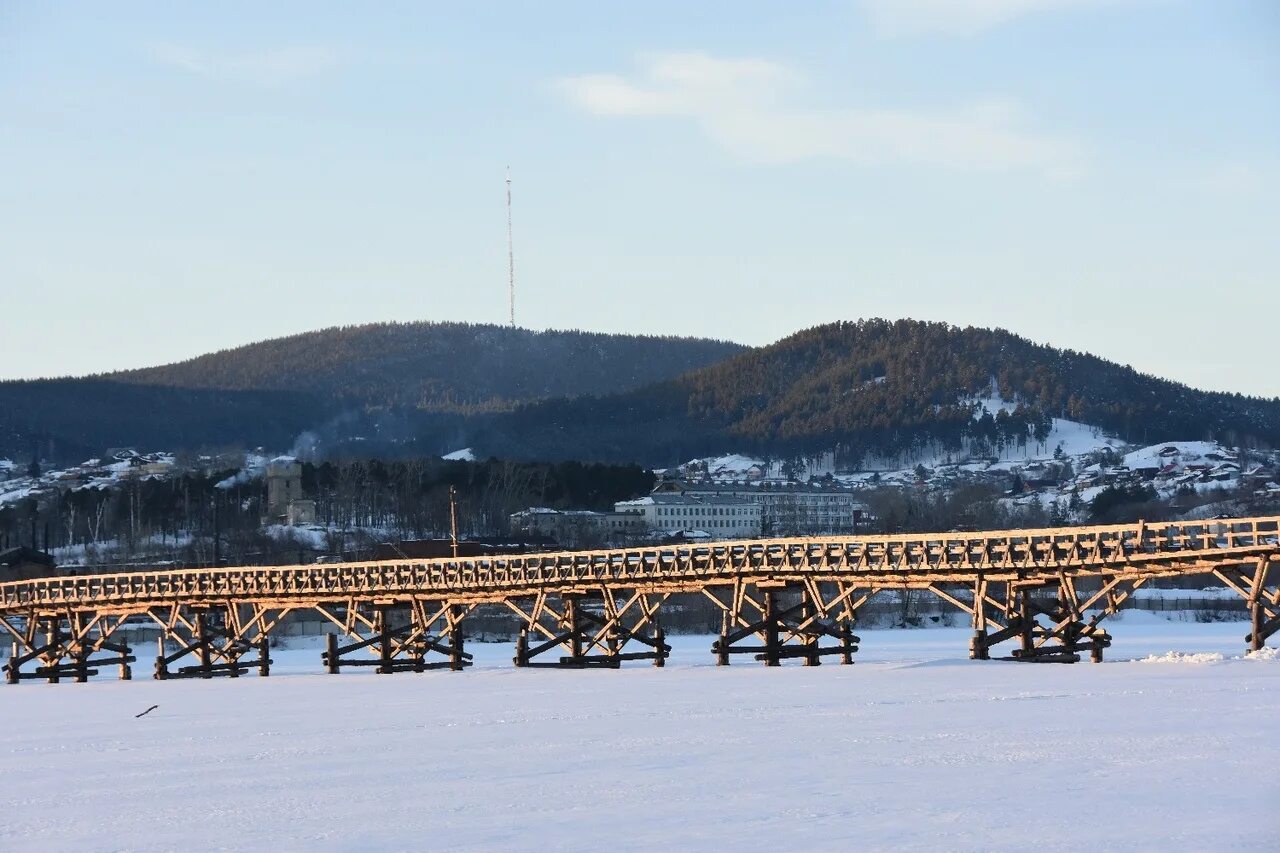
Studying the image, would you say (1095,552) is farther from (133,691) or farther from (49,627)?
(49,627)

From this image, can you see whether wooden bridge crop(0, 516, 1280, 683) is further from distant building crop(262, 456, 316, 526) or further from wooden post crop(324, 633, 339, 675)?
distant building crop(262, 456, 316, 526)

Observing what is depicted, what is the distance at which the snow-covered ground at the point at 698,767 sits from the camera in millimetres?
19156

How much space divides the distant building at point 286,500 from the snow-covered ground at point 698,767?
5164 inches

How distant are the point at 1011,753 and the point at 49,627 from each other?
5208cm

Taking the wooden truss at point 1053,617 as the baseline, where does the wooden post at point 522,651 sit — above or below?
below

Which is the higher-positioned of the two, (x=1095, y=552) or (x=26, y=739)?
(x=1095, y=552)

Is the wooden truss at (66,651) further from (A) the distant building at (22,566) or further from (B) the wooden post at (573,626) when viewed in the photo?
(A) the distant building at (22,566)

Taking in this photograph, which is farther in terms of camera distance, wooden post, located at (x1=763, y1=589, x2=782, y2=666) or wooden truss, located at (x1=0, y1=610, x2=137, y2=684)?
wooden truss, located at (x1=0, y1=610, x2=137, y2=684)

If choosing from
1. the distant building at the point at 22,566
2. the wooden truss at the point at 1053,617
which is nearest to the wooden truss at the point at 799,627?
the wooden truss at the point at 1053,617

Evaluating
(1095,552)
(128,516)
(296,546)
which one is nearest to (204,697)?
(1095,552)

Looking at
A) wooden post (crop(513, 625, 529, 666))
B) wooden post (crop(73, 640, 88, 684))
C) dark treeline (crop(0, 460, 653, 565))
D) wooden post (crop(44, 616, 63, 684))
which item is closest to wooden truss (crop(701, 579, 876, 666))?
wooden post (crop(513, 625, 529, 666))

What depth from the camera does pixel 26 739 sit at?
3400 centimetres

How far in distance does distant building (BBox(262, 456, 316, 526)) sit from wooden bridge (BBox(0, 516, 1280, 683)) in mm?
99852

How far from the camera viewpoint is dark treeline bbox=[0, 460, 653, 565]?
505 feet
